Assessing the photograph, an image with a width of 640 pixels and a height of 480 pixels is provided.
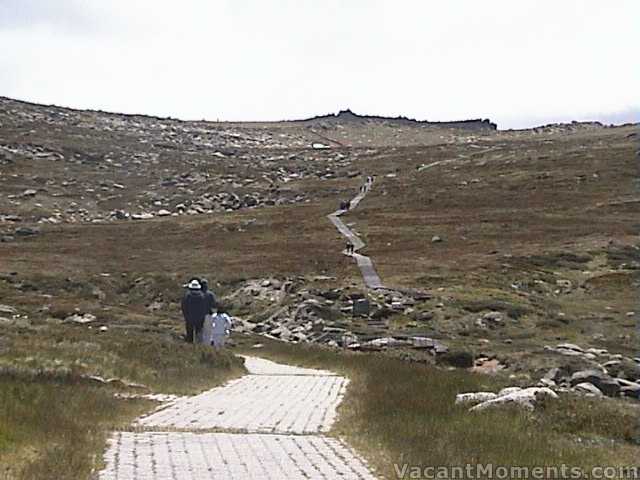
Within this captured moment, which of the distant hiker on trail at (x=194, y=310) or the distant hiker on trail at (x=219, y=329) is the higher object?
the distant hiker on trail at (x=194, y=310)

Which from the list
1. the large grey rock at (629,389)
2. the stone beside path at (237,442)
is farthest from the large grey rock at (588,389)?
the stone beside path at (237,442)

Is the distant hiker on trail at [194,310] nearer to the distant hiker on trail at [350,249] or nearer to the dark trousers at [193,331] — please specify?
the dark trousers at [193,331]

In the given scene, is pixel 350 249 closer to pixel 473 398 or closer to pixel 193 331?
pixel 193 331

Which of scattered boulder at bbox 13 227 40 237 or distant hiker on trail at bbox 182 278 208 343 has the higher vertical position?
distant hiker on trail at bbox 182 278 208 343

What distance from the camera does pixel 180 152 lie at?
12400 centimetres

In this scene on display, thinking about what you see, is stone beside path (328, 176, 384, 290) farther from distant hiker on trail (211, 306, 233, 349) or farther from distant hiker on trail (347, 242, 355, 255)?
distant hiker on trail (211, 306, 233, 349)

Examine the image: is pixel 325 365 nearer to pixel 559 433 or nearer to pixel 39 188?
pixel 559 433

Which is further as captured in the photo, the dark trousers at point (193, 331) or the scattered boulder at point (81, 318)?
the scattered boulder at point (81, 318)

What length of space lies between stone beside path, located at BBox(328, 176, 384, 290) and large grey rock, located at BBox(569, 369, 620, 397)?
20.2 meters

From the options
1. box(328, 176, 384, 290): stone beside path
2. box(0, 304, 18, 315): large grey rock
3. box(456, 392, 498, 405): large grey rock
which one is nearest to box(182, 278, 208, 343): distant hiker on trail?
box(456, 392, 498, 405): large grey rock

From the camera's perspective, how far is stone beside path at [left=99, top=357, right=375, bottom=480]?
10633 mm

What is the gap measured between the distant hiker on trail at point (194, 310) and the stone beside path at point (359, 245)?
1568 centimetres

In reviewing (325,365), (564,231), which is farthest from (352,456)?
(564,231)

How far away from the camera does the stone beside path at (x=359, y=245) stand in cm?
4477
